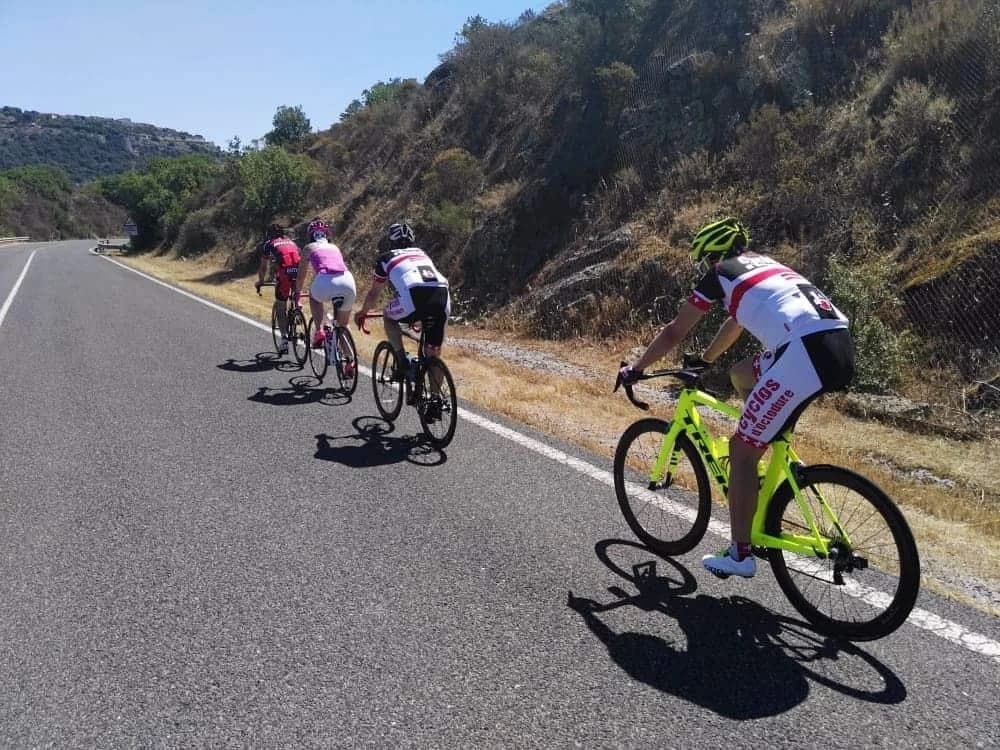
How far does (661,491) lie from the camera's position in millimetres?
4832

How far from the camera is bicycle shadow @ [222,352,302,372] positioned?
9531 millimetres

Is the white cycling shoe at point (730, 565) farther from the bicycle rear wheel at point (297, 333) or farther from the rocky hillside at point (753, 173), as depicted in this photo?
the bicycle rear wheel at point (297, 333)

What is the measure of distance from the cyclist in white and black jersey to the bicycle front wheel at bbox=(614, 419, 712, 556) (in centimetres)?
229

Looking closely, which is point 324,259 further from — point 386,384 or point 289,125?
point 289,125

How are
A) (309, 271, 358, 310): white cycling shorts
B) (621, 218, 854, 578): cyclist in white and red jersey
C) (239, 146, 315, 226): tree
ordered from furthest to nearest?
(239, 146, 315, 226): tree, (309, 271, 358, 310): white cycling shorts, (621, 218, 854, 578): cyclist in white and red jersey

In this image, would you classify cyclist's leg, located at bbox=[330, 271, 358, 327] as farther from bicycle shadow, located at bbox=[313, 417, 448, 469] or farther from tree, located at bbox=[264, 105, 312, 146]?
tree, located at bbox=[264, 105, 312, 146]

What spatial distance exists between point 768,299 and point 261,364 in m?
7.64

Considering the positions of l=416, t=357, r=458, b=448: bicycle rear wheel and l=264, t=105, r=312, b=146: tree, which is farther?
l=264, t=105, r=312, b=146: tree

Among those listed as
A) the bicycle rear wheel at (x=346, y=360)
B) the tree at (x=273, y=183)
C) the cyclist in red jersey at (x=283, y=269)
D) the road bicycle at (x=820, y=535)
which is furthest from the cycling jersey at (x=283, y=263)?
the tree at (x=273, y=183)

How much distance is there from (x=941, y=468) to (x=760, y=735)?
475 centimetres

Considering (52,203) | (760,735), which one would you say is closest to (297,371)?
(760,735)

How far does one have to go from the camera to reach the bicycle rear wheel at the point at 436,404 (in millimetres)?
6320

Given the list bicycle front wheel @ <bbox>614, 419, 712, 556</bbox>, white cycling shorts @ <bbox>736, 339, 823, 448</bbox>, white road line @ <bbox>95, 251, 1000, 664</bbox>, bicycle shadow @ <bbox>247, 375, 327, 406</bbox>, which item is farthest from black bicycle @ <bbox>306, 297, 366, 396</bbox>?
white cycling shorts @ <bbox>736, 339, 823, 448</bbox>

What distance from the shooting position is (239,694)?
3.00 meters
